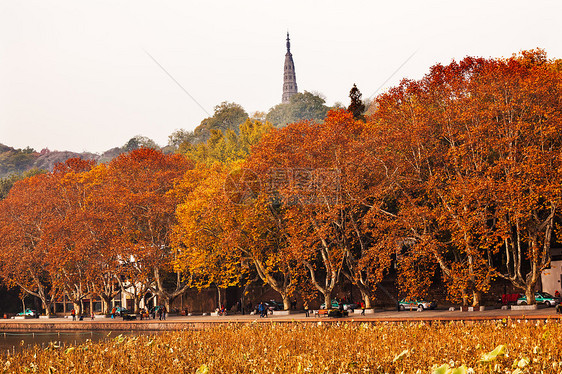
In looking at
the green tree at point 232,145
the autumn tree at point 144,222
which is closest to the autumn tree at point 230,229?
the autumn tree at point 144,222

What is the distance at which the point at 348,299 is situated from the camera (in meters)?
62.0

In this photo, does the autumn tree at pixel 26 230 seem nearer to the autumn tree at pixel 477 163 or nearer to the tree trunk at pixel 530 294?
the autumn tree at pixel 477 163

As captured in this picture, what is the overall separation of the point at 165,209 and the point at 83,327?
12.9 m

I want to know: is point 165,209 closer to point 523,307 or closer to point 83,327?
point 83,327

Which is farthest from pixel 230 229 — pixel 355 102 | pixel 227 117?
pixel 227 117

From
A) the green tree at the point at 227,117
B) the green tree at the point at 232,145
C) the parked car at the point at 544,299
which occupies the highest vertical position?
the green tree at the point at 227,117

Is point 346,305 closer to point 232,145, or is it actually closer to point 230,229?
point 230,229

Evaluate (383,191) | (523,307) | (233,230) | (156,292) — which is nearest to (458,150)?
(383,191)

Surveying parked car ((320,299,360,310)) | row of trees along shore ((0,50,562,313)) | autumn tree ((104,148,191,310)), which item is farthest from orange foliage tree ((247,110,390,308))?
autumn tree ((104,148,191,310))

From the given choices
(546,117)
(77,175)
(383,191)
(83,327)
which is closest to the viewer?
(546,117)

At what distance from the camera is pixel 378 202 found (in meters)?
47.5

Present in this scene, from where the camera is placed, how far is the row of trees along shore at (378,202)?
42.1m

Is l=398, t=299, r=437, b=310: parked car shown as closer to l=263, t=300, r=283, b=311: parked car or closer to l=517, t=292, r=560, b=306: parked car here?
l=517, t=292, r=560, b=306: parked car

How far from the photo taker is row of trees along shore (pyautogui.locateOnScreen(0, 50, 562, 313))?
138 ft
